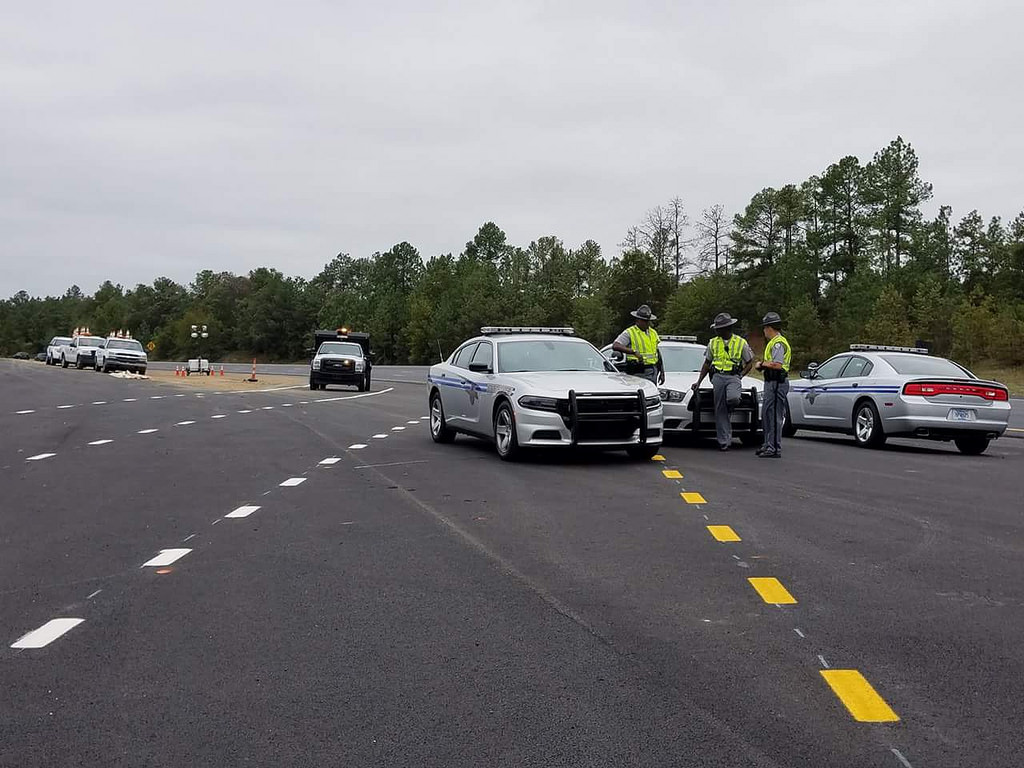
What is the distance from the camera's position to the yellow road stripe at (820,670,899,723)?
3.94m

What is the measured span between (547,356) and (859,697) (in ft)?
32.1

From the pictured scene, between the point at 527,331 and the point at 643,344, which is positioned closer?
the point at 643,344

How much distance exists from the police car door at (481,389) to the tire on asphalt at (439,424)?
3.71 feet

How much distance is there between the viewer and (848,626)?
5.22m

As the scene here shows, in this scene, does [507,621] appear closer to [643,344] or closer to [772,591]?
[772,591]

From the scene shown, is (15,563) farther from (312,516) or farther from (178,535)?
(312,516)

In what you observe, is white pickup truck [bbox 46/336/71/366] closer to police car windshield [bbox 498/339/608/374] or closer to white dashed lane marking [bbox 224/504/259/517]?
police car windshield [bbox 498/339/608/374]

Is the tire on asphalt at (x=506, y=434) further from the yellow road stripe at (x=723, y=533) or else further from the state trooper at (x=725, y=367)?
the yellow road stripe at (x=723, y=533)

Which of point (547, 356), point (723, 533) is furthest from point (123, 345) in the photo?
point (723, 533)

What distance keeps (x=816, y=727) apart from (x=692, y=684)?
59 cm

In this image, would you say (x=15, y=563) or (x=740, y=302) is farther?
(x=740, y=302)

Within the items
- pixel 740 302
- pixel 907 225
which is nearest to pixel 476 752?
pixel 907 225

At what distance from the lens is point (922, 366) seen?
15.5m

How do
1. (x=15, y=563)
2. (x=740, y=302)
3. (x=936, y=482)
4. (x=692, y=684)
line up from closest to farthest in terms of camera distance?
(x=692, y=684) → (x=15, y=563) → (x=936, y=482) → (x=740, y=302)
